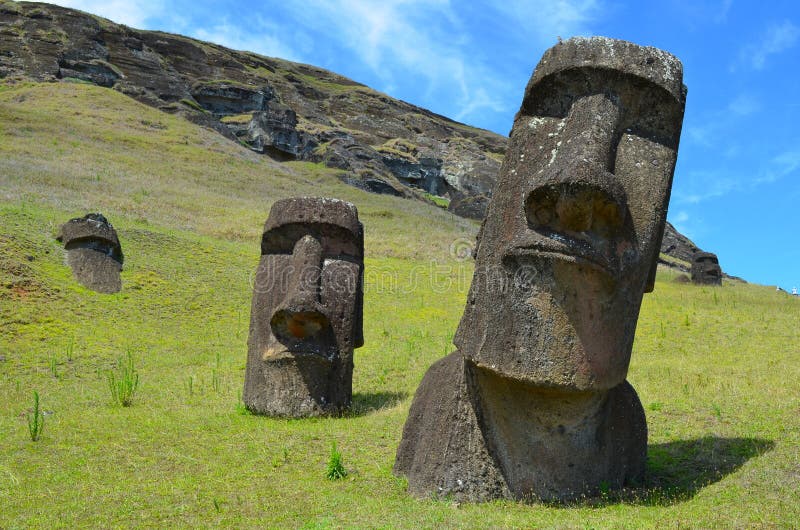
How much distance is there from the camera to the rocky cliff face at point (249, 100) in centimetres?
7069

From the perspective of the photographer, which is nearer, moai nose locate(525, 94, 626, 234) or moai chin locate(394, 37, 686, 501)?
moai nose locate(525, 94, 626, 234)

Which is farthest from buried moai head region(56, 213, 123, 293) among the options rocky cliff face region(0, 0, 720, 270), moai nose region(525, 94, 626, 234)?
rocky cliff face region(0, 0, 720, 270)

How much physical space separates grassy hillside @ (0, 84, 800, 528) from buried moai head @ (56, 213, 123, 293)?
1.21ft

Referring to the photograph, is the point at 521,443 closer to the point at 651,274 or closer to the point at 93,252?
the point at 651,274

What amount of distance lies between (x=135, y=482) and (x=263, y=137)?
230ft

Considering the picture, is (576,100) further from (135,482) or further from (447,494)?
(135,482)

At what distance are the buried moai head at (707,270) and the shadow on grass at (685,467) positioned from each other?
2372 centimetres

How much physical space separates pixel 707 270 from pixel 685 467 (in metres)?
25.0

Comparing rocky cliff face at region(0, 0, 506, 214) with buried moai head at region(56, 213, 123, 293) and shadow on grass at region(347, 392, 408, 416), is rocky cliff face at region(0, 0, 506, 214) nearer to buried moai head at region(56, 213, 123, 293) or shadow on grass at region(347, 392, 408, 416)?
buried moai head at region(56, 213, 123, 293)

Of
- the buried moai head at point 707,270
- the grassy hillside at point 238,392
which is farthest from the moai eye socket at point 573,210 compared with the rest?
the buried moai head at point 707,270

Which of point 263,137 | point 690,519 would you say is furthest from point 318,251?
point 263,137

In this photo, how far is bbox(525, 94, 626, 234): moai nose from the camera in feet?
17.6

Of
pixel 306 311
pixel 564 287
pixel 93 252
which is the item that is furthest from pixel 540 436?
pixel 93 252

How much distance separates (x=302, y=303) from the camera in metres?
10.1
